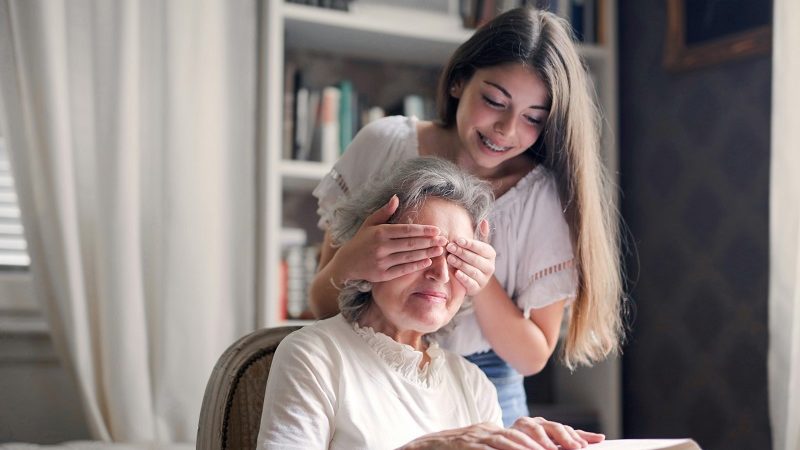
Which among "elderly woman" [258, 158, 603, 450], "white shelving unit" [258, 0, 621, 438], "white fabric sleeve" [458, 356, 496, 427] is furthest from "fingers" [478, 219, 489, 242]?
"white shelving unit" [258, 0, 621, 438]

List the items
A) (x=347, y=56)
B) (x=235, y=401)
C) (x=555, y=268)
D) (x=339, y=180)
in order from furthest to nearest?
1. (x=347, y=56)
2. (x=339, y=180)
3. (x=555, y=268)
4. (x=235, y=401)

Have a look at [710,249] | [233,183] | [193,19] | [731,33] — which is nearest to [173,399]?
[233,183]

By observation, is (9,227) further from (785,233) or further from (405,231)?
(785,233)

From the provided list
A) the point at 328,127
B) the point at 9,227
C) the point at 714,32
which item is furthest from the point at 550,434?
the point at 714,32

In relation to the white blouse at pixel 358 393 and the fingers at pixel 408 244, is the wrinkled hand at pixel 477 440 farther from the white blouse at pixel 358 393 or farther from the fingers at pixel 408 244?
the fingers at pixel 408 244

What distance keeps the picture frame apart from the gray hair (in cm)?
159

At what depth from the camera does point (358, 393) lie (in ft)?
3.87

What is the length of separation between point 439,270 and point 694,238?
5.94ft

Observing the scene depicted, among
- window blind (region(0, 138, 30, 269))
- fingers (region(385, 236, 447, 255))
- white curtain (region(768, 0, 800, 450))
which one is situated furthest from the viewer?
window blind (region(0, 138, 30, 269))

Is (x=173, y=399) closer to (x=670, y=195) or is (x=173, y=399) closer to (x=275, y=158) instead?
(x=275, y=158)

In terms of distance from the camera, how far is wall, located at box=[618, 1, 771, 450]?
255cm

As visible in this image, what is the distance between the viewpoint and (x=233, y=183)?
2.54 meters

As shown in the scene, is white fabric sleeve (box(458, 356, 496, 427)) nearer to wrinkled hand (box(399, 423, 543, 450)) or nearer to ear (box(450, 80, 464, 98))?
wrinkled hand (box(399, 423, 543, 450))

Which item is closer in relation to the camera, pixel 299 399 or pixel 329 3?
pixel 299 399
